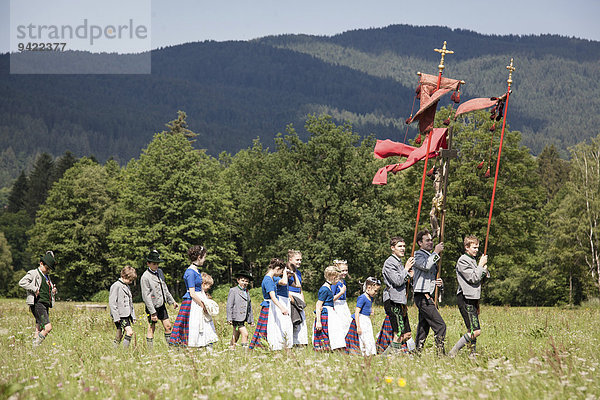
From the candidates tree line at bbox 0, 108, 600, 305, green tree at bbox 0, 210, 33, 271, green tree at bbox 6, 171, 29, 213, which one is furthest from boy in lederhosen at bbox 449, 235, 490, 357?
green tree at bbox 6, 171, 29, 213

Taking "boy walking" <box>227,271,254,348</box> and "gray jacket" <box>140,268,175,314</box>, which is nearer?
"gray jacket" <box>140,268,175,314</box>

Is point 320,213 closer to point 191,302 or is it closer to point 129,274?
point 129,274

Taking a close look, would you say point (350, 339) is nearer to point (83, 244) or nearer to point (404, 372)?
point (404, 372)

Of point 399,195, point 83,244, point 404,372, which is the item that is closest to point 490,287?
point 399,195

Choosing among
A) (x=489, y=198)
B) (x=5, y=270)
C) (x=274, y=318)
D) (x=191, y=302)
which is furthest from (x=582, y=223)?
(x=5, y=270)

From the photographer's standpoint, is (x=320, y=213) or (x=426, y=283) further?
(x=320, y=213)

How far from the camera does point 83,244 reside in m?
51.0

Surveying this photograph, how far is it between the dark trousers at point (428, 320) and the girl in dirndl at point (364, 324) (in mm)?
716

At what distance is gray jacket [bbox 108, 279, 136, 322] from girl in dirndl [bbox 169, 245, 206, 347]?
3.90 ft

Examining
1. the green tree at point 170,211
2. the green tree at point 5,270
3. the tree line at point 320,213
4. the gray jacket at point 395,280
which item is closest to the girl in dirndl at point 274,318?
the gray jacket at point 395,280

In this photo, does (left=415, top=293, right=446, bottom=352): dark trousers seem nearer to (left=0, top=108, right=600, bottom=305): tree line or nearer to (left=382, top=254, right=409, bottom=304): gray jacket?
(left=382, top=254, right=409, bottom=304): gray jacket

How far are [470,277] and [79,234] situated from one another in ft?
150

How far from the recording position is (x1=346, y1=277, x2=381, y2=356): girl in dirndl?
33.2 ft

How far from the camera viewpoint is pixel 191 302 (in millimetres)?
10469
